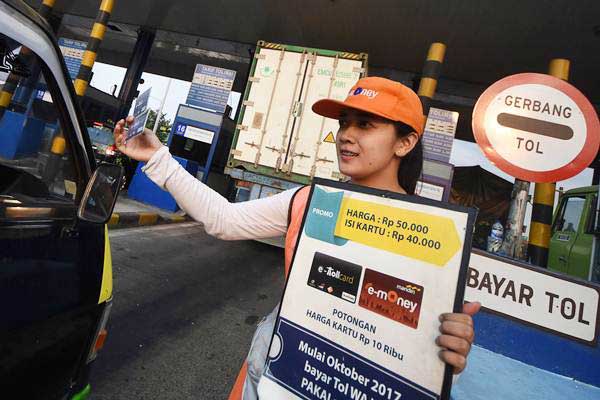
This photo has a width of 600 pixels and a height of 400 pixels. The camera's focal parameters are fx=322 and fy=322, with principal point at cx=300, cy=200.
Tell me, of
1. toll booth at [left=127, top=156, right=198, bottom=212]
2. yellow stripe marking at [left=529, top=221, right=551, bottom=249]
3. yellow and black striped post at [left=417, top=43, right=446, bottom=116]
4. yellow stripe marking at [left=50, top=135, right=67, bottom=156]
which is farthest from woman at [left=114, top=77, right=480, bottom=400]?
toll booth at [left=127, top=156, right=198, bottom=212]

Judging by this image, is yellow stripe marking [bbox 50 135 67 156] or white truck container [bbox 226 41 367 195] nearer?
yellow stripe marking [bbox 50 135 67 156]

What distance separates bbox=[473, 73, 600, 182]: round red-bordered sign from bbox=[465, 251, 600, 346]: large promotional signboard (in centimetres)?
55

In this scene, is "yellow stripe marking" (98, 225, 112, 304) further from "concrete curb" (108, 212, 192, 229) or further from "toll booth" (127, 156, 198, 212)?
"toll booth" (127, 156, 198, 212)

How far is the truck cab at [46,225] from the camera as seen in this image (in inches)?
35.9

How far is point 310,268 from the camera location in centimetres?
90

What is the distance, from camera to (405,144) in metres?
1.17

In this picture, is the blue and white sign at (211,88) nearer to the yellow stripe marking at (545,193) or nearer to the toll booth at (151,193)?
the toll booth at (151,193)

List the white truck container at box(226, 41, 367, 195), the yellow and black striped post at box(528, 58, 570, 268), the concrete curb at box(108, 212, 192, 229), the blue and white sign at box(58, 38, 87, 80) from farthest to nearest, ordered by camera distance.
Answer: the blue and white sign at box(58, 38, 87, 80), the white truck container at box(226, 41, 367, 195), the concrete curb at box(108, 212, 192, 229), the yellow and black striped post at box(528, 58, 570, 268)

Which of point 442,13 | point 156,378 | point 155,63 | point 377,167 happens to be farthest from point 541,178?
point 155,63

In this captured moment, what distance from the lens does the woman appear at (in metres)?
1.04

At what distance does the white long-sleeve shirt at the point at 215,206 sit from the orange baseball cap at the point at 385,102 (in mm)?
373

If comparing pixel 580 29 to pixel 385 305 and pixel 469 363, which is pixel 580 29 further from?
pixel 385 305

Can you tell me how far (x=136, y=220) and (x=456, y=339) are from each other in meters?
6.38

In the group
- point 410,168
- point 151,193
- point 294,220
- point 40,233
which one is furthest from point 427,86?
point 151,193
